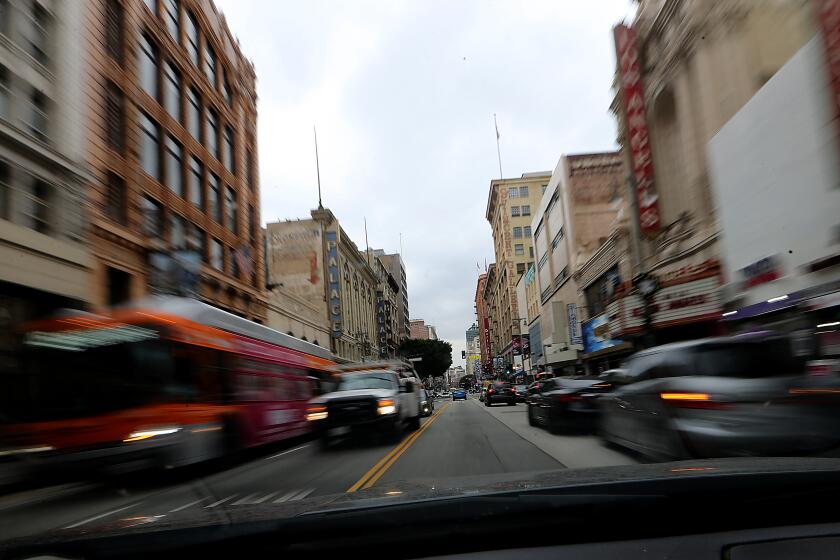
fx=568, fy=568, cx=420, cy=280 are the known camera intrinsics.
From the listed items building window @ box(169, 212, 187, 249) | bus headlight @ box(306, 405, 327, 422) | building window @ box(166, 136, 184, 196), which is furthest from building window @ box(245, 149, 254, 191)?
bus headlight @ box(306, 405, 327, 422)

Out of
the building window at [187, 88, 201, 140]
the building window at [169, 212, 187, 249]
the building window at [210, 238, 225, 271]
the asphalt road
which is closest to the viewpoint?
the asphalt road

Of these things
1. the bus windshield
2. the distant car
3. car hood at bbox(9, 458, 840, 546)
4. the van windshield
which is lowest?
the distant car

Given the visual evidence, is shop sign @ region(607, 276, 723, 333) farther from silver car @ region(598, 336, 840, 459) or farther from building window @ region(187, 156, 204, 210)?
building window @ region(187, 156, 204, 210)

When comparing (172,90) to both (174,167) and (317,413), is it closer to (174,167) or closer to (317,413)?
(174,167)

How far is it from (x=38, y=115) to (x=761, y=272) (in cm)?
2246

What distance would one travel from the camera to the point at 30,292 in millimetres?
17250

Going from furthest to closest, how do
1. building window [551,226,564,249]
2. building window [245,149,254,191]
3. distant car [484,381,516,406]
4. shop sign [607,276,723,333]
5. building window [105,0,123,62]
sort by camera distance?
building window [551,226,564,249], building window [245,149,254,191], distant car [484,381,516,406], building window [105,0,123,62], shop sign [607,276,723,333]

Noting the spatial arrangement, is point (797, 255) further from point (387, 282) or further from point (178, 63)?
point (387, 282)

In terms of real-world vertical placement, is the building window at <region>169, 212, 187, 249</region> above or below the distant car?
above

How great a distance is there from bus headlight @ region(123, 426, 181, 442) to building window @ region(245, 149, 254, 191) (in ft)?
95.4

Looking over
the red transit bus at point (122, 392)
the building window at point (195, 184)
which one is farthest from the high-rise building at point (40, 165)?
the red transit bus at point (122, 392)

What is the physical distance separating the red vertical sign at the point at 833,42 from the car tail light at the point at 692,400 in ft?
32.4

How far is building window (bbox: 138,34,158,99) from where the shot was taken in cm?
2388

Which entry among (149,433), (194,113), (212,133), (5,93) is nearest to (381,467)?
(149,433)
